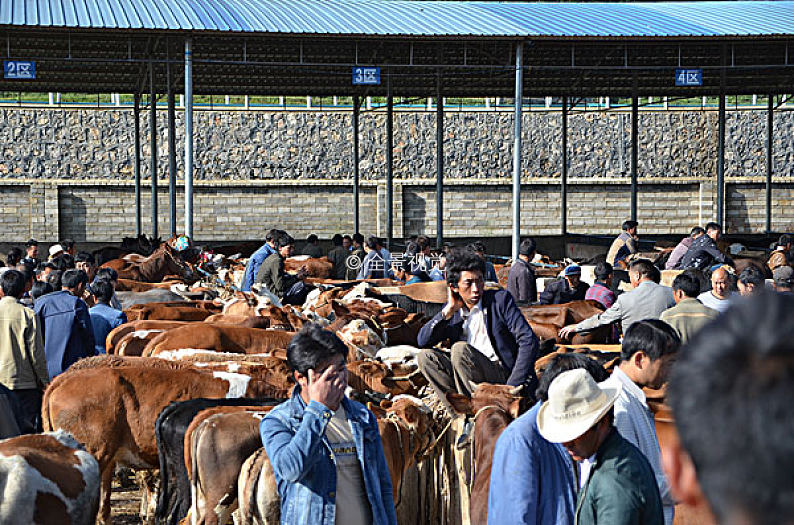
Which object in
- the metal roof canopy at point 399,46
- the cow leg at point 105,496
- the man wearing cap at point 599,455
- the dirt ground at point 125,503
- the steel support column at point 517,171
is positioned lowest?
the dirt ground at point 125,503

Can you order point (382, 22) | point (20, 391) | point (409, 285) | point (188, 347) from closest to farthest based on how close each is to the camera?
point (20, 391) < point (188, 347) < point (409, 285) < point (382, 22)

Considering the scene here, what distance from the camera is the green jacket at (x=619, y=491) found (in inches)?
132

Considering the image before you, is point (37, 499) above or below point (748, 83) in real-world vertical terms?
below

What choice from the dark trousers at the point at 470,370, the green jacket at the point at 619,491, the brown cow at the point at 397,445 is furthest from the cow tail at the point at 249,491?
the green jacket at the point at 619,491

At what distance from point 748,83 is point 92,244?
20169mm

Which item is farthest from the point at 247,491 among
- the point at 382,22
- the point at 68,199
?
the point at 68,199

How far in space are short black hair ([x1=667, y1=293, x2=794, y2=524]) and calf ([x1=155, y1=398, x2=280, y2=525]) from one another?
512cm

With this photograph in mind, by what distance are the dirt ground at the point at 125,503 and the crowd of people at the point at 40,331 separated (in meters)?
0.92

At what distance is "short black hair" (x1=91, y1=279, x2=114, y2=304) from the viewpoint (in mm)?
10345

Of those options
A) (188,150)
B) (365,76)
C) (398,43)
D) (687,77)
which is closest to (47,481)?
(188,150)

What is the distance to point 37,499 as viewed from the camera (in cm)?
380

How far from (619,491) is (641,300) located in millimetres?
5269

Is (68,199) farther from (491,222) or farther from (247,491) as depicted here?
(247,491)

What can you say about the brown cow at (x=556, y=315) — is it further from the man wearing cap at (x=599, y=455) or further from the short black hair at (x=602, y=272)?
the man wearing cap at (x=599, y=455)
